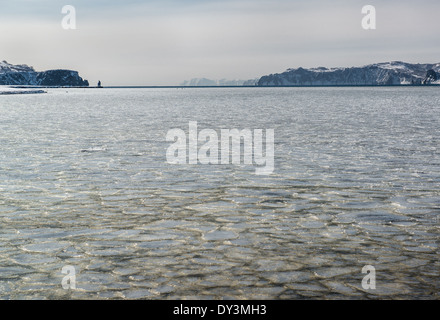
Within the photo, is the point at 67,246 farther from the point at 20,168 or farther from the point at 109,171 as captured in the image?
the point at 20,168

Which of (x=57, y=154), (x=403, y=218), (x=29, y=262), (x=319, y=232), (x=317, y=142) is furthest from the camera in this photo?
(x=317, y=142)

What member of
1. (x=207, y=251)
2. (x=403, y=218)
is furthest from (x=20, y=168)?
(x=403, y=218)

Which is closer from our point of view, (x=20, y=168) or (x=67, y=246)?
(x=67, y=246)

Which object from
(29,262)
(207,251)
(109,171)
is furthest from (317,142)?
(29,262)

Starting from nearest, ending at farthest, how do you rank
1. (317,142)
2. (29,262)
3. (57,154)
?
(29,262) → (57,154) → (317,142)

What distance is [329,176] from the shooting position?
1703cm

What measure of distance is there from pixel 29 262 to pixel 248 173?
10009mm

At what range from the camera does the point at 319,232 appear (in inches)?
426

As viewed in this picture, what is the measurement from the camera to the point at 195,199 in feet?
45.9

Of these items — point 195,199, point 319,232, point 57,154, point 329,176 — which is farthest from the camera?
point 57,154

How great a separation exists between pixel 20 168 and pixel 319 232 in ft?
40.0

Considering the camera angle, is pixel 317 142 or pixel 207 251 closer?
pixel 207 251
